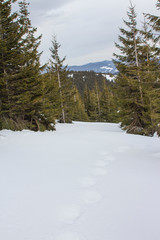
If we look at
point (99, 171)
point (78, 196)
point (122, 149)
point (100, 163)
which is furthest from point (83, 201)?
point (122, 149)

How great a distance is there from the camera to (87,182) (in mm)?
4223

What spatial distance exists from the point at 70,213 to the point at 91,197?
69 cm

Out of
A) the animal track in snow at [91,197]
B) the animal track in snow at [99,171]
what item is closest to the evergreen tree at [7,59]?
the animal track in snow at [99,171]

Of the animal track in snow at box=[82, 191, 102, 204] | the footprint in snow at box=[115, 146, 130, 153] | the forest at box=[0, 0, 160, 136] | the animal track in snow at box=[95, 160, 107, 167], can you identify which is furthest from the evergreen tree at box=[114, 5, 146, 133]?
the animal track in snow at box=[82, 191, 102, 204]

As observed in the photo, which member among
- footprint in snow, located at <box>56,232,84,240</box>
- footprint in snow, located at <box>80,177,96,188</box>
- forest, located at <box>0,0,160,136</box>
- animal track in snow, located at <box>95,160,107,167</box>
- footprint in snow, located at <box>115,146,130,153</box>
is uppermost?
forest, located at <box>0,0,160,136</box>

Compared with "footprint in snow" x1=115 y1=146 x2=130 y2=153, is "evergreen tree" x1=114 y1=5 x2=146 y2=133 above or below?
above

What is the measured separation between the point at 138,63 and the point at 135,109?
3774 mm

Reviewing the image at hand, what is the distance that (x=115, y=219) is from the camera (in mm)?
2764

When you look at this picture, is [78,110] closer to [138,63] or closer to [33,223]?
[138,63]

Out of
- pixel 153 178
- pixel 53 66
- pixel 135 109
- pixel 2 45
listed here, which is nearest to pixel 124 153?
pixel 153 178

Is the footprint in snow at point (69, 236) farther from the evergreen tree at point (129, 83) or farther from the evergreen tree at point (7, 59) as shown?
the evergreen tree at point (129, 83)

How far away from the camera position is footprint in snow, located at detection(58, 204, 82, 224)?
2.72m

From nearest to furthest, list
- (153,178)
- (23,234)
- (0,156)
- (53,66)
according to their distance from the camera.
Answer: (23,234) → (153,178) → (0,156) → (53,66)

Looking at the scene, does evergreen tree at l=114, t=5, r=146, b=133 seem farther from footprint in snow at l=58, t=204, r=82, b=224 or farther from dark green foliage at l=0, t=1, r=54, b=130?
footprint in snow at l=58, t=204, r=82, b=224
